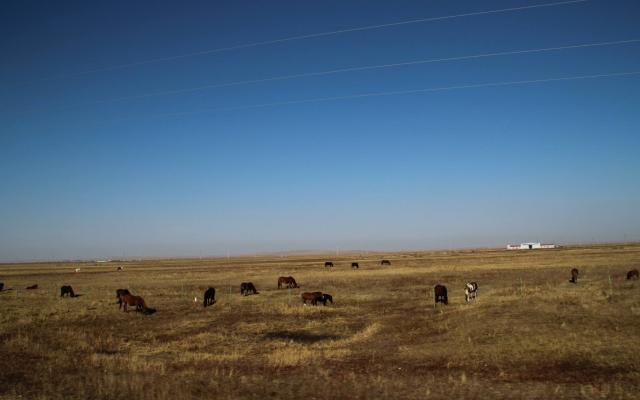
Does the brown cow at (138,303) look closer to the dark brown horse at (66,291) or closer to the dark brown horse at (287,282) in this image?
the dark brown horse at (66,291)

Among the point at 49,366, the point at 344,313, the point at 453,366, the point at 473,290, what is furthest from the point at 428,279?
the point at 49,366

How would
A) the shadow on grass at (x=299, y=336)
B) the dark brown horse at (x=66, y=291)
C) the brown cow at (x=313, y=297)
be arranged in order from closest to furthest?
the shadow on grass at (x=299, y=336) → the brown cow at (x=313, y=297) → the dark brown horse at (x=66, y=291)

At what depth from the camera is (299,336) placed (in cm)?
1942

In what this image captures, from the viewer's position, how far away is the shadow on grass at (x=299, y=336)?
732 inches

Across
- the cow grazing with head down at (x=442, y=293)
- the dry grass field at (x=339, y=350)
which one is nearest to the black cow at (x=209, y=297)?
the dry grass field at (x=339, y=350)

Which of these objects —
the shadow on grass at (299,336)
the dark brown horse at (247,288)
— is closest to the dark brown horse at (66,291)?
the dark brown horse at (247,288)

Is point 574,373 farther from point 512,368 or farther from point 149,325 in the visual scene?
point 149,325

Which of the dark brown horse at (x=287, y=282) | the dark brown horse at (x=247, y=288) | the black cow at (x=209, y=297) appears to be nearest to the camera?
the black cow at (x=209, y=297)

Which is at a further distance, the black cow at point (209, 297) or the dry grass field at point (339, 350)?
the black cow at point (209, 297)

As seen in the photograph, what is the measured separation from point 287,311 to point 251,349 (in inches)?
355

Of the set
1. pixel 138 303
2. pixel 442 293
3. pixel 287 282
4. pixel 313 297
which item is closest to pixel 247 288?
pixel 287 282

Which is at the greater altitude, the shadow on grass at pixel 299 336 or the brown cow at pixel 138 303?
the brown cow at pixel 138 303

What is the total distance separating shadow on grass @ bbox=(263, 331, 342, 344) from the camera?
18594mm

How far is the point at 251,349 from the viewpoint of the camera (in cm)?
1711
